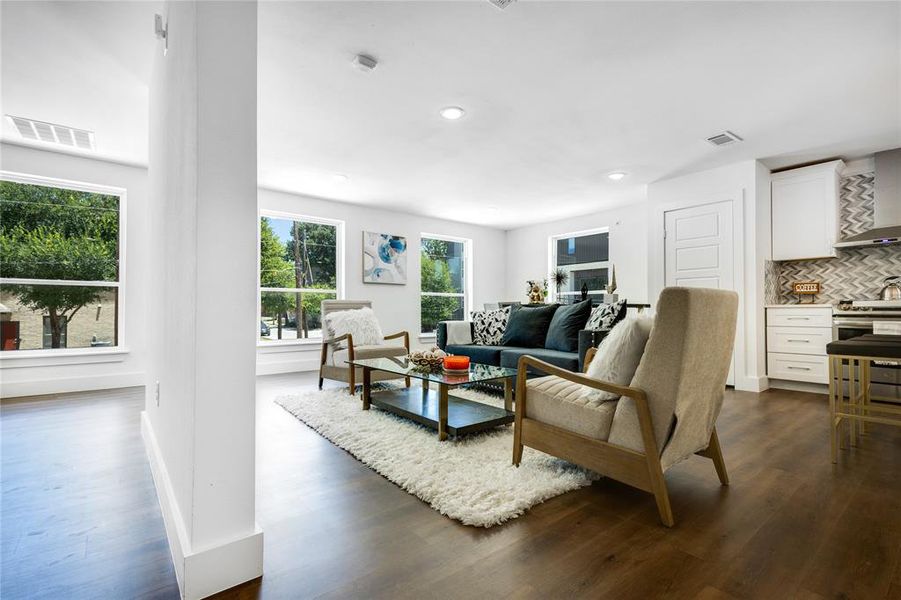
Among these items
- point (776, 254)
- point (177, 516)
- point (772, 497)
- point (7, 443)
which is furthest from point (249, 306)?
point (776, 254)

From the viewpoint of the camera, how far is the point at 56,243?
4297 mm

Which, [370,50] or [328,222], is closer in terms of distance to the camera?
[370,50]

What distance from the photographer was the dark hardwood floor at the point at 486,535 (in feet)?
4.37

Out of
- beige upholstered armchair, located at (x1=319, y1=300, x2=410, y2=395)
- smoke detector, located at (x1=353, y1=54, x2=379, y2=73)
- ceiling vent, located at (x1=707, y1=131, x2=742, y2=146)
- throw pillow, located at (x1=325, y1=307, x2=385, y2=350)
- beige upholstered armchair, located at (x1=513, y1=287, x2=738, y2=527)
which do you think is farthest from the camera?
throw pillow, located at (x1=325, y1=307, x2=385, y2=350)

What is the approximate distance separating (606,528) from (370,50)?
2.78 m

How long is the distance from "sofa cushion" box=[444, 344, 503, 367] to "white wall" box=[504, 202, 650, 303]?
2377 millimetres

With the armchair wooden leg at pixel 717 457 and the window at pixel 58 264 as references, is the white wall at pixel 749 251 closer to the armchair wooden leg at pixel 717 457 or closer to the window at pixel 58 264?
the armchair wooden leg at pixel 717 457

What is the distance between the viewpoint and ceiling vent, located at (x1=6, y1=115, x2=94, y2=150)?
141 inches

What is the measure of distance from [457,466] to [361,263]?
4624 millimetres

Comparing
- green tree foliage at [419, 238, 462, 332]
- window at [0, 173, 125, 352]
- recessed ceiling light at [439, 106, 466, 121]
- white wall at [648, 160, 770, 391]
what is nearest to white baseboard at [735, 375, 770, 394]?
white wall at [648, 160, 770, 391]

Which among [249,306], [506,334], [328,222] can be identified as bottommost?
[506,334]

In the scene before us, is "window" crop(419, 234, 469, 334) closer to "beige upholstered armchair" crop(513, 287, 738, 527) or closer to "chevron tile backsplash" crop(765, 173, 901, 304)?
"chevron tile backsplash" crop(765, 173, 901, 304)

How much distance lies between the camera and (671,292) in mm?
1679

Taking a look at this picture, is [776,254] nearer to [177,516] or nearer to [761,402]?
[761,402]
